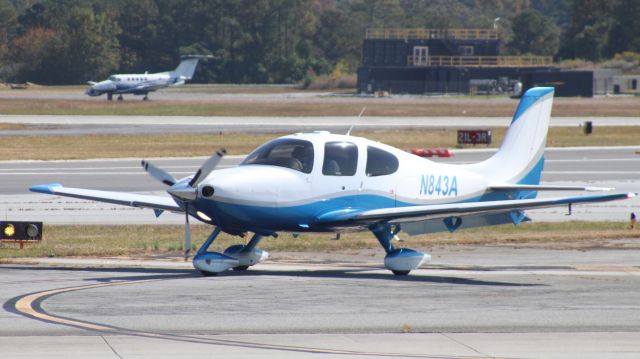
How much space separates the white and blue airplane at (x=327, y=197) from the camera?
1694 centimetres

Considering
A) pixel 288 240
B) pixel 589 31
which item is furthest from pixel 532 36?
pixel 288 240

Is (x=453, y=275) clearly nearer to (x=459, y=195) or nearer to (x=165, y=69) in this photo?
(x=459, y=195)

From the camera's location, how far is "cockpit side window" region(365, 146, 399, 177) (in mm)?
18328

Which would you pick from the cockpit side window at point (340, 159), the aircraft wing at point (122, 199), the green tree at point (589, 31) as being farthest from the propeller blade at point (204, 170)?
the green tree at point (589, 31)

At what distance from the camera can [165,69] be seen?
495 feet

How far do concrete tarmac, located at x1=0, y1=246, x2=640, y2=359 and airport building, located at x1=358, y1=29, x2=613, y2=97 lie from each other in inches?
4106

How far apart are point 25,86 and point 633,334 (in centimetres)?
12794

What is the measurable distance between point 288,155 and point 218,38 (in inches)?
5488

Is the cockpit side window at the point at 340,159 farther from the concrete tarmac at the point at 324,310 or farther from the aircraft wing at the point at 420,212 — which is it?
the concrete tarmac at the point at 324,310

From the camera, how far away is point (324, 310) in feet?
47.1

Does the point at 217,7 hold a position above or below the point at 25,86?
above

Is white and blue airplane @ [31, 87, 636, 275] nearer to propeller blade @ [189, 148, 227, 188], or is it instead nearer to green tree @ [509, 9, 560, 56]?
propeller blade @ [189, 148, 227, 188]

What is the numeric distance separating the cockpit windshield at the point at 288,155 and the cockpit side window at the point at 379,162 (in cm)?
116

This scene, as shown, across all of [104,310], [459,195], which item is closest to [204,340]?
[104,310]
